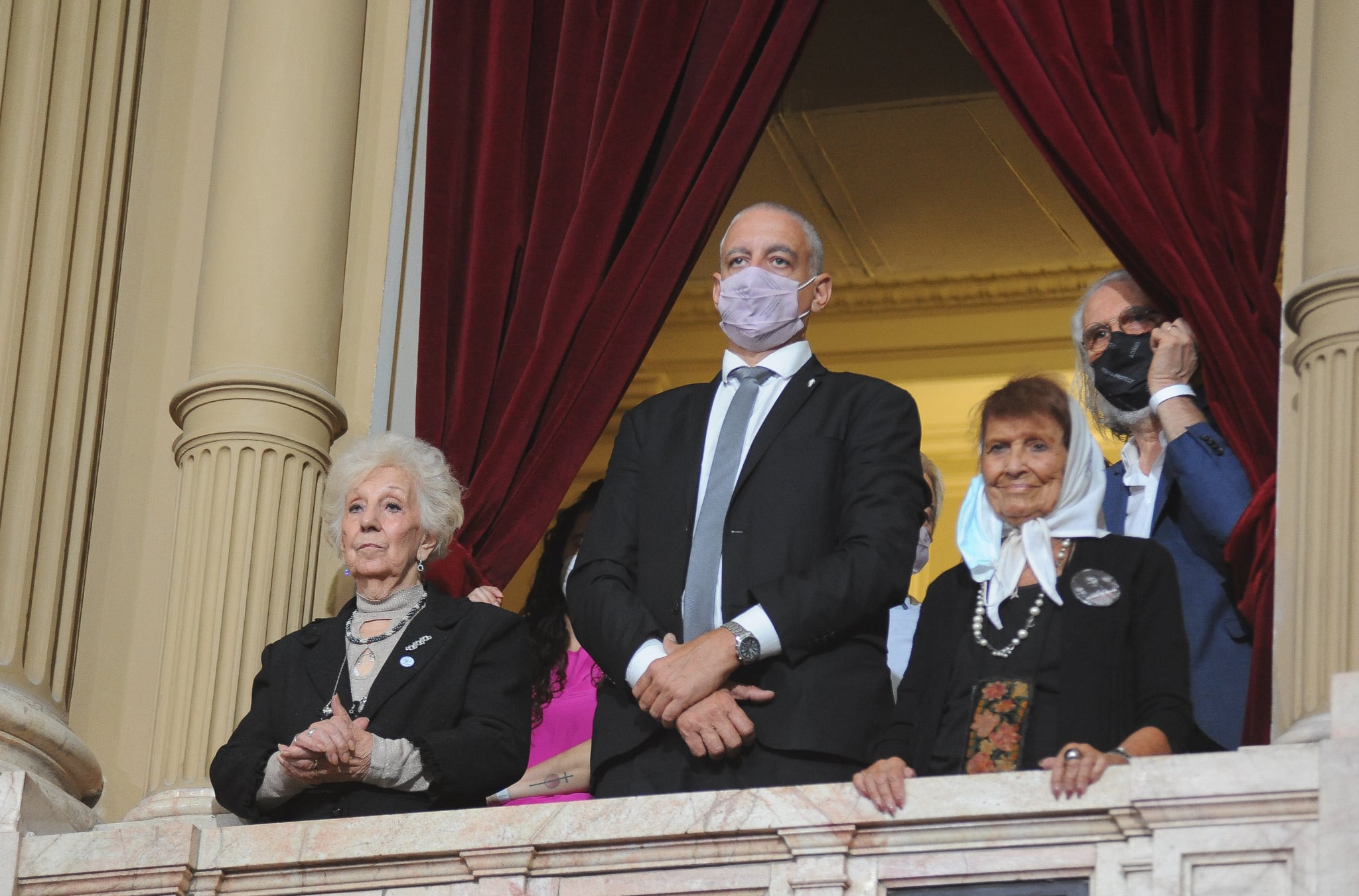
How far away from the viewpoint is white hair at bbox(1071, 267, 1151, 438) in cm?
592

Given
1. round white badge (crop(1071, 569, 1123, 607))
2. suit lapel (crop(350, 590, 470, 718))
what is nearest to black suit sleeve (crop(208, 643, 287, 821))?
suit lapel (crop(350, 590, 470, 718))

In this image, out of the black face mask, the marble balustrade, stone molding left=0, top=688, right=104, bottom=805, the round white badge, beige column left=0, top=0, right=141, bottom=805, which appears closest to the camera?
the marble balustrade

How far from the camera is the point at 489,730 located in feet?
17.5

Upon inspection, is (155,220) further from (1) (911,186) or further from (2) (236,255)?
(1) (911,186)

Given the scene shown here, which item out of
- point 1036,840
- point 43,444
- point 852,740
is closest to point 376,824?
point 852,740

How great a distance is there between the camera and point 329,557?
6707mm

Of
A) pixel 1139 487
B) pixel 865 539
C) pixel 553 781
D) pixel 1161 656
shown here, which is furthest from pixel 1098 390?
pixel 553 781

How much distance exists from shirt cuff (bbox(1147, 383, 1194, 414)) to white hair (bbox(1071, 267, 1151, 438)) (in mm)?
48

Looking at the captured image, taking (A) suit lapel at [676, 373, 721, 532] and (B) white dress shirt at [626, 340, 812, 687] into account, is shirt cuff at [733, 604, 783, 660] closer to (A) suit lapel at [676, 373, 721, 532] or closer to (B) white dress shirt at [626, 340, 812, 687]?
(B) white dress shirt at [626, 340, 812, 687]

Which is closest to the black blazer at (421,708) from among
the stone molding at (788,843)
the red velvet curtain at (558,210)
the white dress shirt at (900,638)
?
the stone molding at (788,843)

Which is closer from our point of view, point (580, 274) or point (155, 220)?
point (580, 274)

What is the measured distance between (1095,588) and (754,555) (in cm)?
74

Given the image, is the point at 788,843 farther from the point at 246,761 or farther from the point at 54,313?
the point at 54,313

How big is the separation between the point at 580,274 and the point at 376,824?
2111mm
